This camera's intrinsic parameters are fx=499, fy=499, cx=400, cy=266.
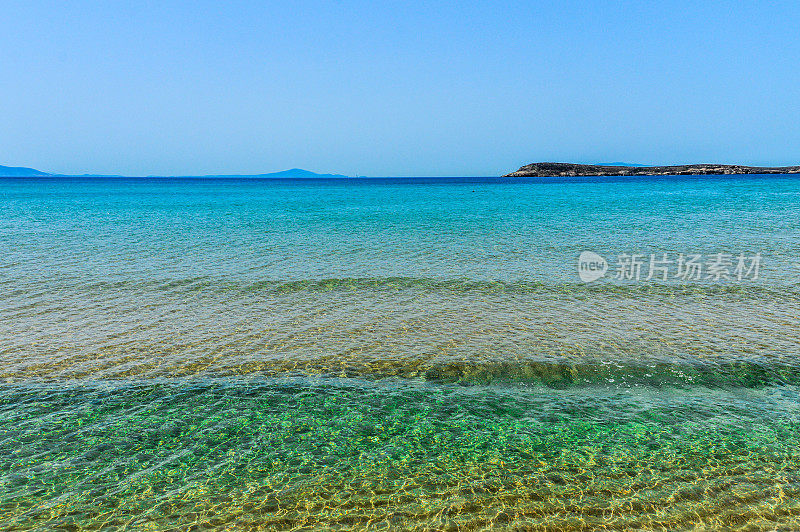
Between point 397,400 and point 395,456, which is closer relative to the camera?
point 395,456

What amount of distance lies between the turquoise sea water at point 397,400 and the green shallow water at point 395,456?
0.09ft

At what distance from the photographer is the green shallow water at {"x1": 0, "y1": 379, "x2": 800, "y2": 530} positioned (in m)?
4.93

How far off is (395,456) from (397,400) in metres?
1.47

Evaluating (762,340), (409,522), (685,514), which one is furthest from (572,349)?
(409,522)

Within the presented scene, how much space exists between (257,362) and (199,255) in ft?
39.5

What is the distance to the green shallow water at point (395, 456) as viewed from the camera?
4926 millimetres

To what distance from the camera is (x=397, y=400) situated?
24.1ft

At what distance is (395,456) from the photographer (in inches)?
232

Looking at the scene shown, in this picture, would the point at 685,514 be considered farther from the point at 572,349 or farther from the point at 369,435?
the point at 572,349

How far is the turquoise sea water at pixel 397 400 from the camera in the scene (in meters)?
5.07

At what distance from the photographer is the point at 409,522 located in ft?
15.9

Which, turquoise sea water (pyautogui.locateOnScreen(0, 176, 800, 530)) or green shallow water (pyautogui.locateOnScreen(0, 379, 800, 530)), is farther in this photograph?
turquoise sea water (pyautogui.locateOnScreen(0, 176, 800, 530))

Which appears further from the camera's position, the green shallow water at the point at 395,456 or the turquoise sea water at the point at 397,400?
the turquoise sea water at the point at 397,400

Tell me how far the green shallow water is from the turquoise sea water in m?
0.03
